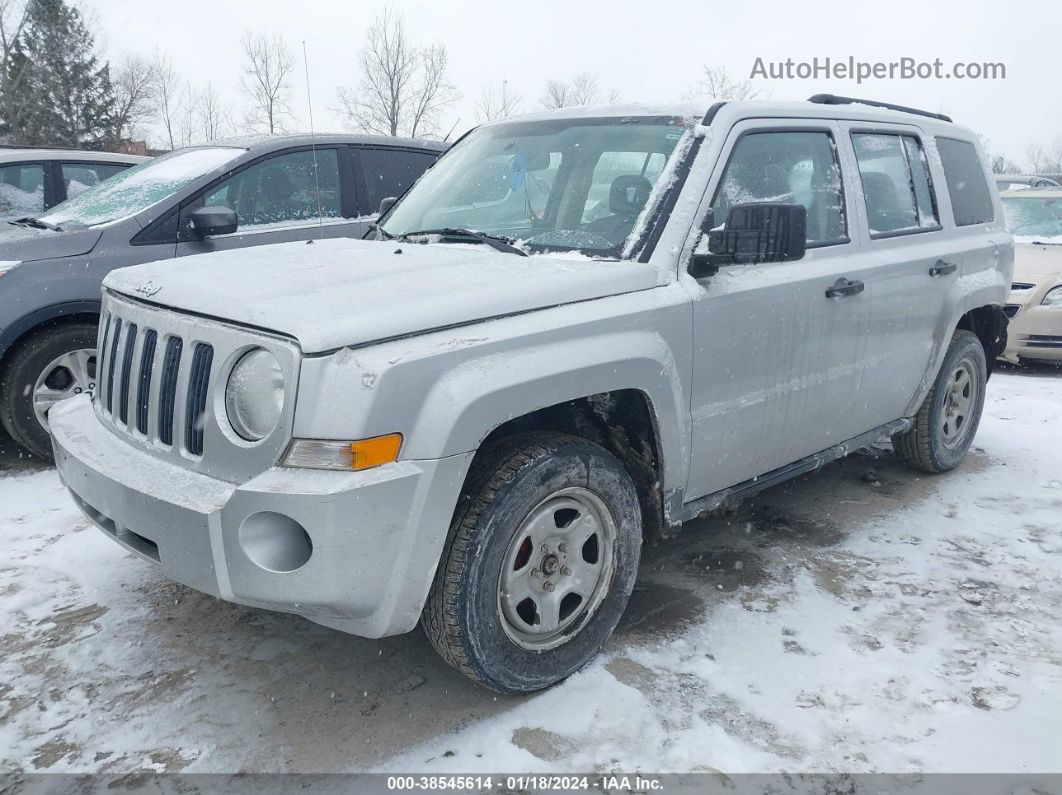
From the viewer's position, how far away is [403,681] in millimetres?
2855

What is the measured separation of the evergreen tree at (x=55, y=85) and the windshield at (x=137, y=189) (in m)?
36.0

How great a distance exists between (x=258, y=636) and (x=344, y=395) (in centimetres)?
136

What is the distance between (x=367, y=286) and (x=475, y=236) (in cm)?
79

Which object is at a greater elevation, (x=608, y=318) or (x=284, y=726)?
(x=608, y=318)

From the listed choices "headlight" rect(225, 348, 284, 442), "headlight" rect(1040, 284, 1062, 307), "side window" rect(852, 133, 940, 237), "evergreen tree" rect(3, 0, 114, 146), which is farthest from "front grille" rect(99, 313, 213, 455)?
"evergreen tree" rect(3, 0, 114, 146)

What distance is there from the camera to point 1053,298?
24.2 ft

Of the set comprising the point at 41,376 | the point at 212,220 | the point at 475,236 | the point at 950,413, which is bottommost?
the point at 950,413

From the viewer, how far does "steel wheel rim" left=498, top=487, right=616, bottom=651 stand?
2.65m

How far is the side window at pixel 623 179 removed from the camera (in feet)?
10.4

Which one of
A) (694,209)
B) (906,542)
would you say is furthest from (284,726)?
(906,542)

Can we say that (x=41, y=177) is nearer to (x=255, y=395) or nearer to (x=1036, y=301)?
(x=255, y=395)

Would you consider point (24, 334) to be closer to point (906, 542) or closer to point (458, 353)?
point (458, 353)

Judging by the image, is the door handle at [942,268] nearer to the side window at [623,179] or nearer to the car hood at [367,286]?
the side window at [623,179]

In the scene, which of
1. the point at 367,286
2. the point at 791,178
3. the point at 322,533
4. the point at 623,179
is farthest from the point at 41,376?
the point at 791,178
